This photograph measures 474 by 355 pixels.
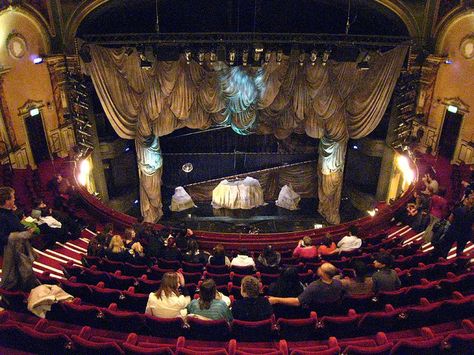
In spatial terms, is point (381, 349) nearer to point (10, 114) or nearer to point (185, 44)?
point (185, 44)

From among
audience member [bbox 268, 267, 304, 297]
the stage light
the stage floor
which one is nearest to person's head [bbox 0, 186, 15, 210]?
audience member [bbox 268, 267, 304, 297]

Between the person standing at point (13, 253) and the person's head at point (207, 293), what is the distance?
2.15 meters

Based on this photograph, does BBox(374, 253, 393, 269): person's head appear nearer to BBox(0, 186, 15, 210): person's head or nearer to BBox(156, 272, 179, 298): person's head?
BBox(156, 272, 179, 298): person's head

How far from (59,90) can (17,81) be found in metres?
1.37

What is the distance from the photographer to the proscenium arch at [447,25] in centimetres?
1084

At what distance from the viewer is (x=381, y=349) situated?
3732 millimetres

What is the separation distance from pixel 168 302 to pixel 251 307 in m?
0.92

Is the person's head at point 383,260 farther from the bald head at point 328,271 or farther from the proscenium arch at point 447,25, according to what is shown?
the proscenium arch at point 447,25

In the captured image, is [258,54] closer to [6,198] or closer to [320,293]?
[6,198]

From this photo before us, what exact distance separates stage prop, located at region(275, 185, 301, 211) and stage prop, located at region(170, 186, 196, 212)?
3473 millimetres

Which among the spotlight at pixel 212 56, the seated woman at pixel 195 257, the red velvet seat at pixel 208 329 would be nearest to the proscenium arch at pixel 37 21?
the spotlight at pixel 212 56

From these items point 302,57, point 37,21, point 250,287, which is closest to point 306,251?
point 250,287

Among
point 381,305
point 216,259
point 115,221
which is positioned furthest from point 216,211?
point 381,305

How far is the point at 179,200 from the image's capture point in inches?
583
